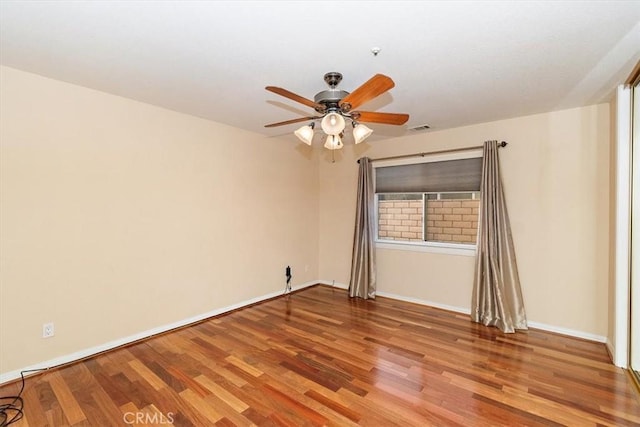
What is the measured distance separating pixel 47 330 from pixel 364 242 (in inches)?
148

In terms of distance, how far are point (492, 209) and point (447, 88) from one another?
5.56ft

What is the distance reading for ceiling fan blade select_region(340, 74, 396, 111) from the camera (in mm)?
1759

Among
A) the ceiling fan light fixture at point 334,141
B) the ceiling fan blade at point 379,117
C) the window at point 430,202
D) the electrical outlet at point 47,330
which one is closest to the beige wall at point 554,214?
the window at point 430,202

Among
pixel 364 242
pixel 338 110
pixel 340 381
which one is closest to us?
pixel 338 110

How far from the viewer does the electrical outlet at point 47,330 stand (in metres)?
2.55

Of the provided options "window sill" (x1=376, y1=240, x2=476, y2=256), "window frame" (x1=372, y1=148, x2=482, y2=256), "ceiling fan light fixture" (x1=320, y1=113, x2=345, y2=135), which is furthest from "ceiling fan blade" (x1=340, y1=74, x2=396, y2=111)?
"window sill" (x1=376, y1=240, x2=476, y2=256)

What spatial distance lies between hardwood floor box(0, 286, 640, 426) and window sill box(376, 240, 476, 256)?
969 millimetres

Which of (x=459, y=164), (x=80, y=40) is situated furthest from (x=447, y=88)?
(x=80, y=40)

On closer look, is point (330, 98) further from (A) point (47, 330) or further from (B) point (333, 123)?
(A) point (47, 330)

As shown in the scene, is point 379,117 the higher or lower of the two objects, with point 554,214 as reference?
higher

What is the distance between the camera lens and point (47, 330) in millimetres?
2568

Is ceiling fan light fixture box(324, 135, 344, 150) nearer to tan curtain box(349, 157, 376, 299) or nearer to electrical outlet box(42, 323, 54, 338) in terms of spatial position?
tan curtain box(349, 157, 376, 299)

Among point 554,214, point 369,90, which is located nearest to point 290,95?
point 369,90

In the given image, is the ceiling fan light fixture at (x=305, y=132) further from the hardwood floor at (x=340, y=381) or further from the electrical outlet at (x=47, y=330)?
the electrical outlet at (x=47, y=330)
